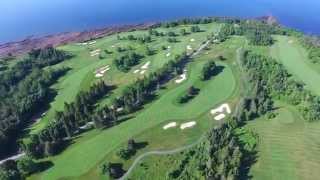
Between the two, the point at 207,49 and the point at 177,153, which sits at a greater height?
the point at 207,49

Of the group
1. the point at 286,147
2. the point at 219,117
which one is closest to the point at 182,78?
the point at 219,117

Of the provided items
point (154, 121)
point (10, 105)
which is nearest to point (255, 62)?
point (154, 121)

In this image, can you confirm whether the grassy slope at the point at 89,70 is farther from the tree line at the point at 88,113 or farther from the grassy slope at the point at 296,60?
the grassy slope at the point at 296,60

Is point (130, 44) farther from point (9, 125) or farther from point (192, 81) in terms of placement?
point (9, 125)

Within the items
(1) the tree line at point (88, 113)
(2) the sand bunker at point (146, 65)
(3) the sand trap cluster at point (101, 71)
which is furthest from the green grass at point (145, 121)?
(3) the sand trap cluster at point (101, 71)

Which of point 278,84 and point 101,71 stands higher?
point 101,71

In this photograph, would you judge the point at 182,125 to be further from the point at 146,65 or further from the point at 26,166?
→ the point at 146,65

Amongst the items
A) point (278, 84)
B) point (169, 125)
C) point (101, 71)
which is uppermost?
point (101, 71)
